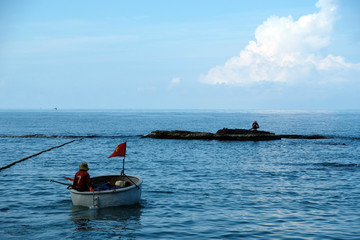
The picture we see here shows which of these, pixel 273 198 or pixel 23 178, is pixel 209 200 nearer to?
pixel 273 198

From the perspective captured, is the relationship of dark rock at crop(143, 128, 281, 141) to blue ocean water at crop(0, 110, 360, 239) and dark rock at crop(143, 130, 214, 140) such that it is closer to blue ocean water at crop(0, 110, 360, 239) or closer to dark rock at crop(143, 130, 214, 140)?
dark rock at crop(143, 130, 214, 140)

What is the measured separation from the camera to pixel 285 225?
16.0m

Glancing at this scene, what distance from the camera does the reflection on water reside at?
51.6ft

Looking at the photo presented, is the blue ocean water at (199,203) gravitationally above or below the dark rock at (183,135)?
below

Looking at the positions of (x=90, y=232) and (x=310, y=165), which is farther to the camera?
(x=310, y=165)

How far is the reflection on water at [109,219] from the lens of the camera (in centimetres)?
1573

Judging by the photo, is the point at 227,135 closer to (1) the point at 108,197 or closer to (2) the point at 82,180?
(1) the point at 108,197

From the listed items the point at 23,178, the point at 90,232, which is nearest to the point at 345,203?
the point at 90,232

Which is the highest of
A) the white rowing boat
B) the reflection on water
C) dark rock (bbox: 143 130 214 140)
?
dark rock (bbox: 143 130 214 140)

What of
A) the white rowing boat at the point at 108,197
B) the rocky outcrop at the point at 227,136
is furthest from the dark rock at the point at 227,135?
the white rowing boat at the point at 108,197

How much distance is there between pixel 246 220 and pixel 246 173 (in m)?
13.8

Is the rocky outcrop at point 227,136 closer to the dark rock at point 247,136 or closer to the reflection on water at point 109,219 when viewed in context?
the dark rock at point 247,136

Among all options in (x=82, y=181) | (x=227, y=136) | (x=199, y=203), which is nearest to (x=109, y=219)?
(x=82, y=181)

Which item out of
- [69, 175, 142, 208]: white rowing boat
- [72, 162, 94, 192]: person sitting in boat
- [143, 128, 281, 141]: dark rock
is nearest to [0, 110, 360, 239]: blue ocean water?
[69, 175, 142, 208]: white rowing boat
